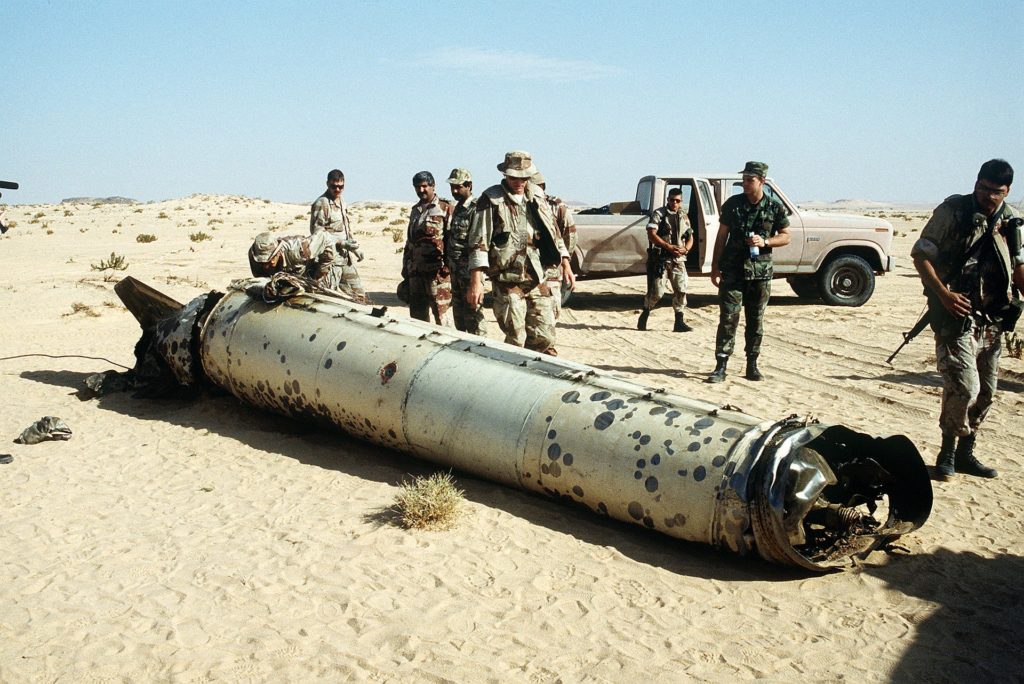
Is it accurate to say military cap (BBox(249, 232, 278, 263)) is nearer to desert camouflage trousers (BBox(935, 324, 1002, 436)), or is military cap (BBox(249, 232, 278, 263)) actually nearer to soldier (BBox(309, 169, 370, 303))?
soldier (BBox(309, 169, 370, 303))

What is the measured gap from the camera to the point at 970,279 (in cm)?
529

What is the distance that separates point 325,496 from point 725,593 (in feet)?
8.27

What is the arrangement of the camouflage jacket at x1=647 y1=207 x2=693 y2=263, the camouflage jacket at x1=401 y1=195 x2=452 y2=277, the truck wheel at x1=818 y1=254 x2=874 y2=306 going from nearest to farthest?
1. the camouflage jacket at x1=401 y1=195 x2=452 y2=277
2. the camouflage jacket at x1=647 y1=207 x2=693 y2=263
3. the truck wheel at x1=818 y1=254 x2=874 y2=306

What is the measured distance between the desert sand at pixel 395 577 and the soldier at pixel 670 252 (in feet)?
11.7

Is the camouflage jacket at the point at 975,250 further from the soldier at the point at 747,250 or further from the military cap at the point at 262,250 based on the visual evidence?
the military cap at the point at 262,250

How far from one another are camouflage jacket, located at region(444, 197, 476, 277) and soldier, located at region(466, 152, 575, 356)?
108 centimetres

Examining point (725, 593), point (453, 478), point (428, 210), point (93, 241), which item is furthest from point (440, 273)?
point (93, 241)

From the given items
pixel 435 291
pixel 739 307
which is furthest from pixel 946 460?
pixel 435 291

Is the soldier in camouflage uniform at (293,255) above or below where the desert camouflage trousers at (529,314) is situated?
above

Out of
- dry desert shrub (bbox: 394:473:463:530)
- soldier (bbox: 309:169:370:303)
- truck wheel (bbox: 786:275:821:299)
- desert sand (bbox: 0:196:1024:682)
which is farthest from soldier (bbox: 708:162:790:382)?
truck wheel (bbox: 786:275:821:299)

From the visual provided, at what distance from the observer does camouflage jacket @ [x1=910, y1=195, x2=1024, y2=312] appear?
5.23 meters

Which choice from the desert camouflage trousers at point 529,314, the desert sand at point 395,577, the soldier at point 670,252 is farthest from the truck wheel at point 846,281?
the desert camouflage trousers at point 529,314

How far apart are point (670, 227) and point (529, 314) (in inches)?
181

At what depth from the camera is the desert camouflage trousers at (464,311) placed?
7953 mm
